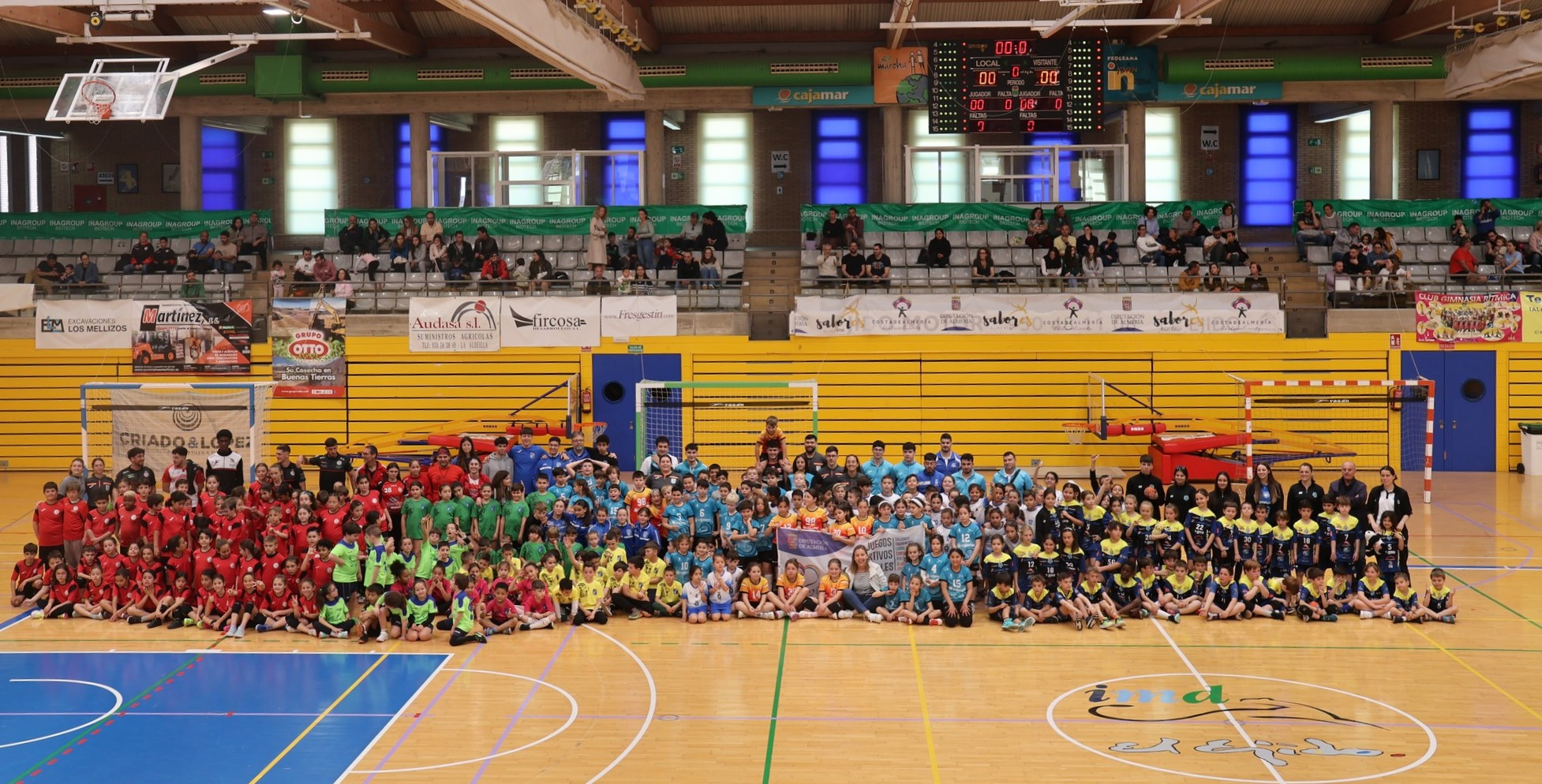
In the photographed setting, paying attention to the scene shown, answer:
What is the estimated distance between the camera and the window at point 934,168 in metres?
29.8

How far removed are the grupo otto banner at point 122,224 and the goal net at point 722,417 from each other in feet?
35.6

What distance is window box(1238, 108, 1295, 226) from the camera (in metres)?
33.0

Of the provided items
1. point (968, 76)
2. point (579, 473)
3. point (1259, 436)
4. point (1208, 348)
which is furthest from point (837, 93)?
point (579, 473)

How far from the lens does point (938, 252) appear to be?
89.5 ft

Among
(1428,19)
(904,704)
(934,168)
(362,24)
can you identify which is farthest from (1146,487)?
(362,24)

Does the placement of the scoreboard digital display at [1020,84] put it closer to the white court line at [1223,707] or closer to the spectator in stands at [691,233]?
the spectator in stands at [691,233]

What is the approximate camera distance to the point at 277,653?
46.0 feet

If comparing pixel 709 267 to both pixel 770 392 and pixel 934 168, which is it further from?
pixel 934 168

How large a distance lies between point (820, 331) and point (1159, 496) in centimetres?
1000

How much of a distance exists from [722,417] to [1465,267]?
15.3 m

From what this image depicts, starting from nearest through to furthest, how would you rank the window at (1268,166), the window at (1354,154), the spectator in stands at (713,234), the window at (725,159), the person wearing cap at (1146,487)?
the person wearing cap at (1146,487) < the spectator in stands at (713,234) < the window at (1354,154) < the window at (1268,166) < the window at (725,159)

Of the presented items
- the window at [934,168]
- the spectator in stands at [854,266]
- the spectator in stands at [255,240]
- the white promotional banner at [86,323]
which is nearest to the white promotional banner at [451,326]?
the spectator in stands at [255,240]

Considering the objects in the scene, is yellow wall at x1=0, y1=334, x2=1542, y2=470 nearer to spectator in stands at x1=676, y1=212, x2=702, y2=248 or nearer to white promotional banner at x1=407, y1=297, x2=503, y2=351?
white promotional banner at x1=407, y1=297, x2=503, y2=351

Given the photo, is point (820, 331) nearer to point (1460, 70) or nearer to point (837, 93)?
point (837, 93)
